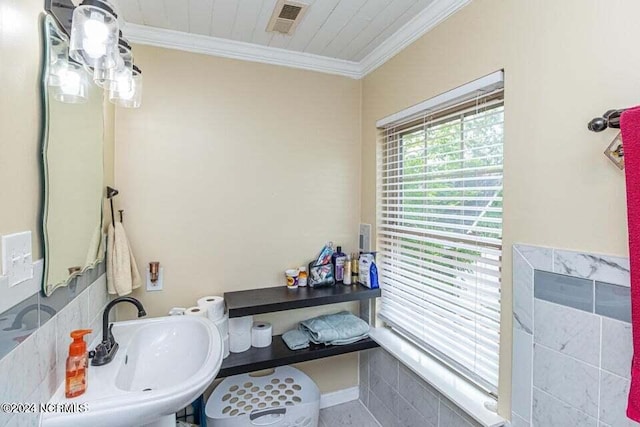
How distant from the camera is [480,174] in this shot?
4.70 feet

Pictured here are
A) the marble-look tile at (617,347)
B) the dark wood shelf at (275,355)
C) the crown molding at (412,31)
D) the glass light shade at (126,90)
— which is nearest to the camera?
the marble-look tile at (617,347)

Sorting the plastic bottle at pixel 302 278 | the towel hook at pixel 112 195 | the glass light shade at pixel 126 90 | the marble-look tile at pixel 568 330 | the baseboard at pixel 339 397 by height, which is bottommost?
the baseboard at pixel 339 397

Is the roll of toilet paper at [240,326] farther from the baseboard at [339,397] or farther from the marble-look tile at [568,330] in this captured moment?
the marble-look tile at [568,330]

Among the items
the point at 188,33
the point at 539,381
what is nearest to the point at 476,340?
the point at 539,381

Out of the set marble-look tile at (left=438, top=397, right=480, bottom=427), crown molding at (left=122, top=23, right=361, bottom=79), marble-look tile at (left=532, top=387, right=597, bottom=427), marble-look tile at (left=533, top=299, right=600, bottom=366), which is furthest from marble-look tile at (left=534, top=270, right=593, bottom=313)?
crown molding at (left=122, top=23, right=361, bottom=79)

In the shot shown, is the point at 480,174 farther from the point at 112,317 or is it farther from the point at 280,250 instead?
the point at 112,317

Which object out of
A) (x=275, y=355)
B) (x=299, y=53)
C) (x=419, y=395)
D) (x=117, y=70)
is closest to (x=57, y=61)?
(x=117, y=70)

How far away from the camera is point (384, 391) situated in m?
2.08

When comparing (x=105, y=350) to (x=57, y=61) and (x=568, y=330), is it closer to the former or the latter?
(x=57, y=61)

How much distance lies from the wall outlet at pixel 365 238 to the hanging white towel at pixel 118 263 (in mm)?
1444

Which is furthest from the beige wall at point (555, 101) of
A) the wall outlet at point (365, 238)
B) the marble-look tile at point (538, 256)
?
the wall outlet at point (365, 238)

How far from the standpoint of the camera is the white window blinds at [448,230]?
138cm

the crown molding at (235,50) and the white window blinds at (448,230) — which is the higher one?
the crown molding at (235,50)

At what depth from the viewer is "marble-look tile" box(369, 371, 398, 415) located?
1971 millimetres
